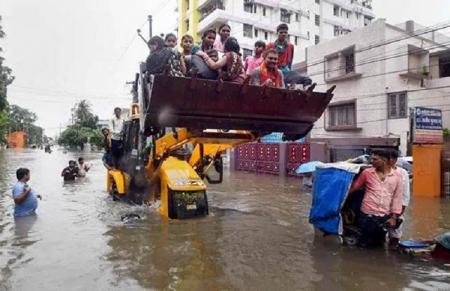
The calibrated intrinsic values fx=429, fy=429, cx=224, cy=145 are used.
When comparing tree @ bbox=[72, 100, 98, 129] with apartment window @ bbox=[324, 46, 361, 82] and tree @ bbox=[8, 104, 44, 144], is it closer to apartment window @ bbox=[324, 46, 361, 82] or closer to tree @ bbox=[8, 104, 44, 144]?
tree @ bbox=[8, 104, 44, 144]

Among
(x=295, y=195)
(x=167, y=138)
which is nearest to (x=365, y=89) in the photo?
(x=295, y=195)

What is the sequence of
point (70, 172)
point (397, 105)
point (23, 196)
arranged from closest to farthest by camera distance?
point (23, 196) < point (70, 172) < point (397, 105)

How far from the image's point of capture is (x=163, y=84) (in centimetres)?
544

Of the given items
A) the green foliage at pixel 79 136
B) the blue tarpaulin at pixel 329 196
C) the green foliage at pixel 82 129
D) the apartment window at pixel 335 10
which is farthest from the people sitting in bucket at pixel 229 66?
the green foliage at pixel 79 136

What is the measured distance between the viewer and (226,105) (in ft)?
19.1

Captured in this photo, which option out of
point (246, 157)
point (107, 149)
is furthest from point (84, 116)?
point (107, 149)

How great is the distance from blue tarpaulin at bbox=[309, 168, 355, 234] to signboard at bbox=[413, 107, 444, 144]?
8.26m

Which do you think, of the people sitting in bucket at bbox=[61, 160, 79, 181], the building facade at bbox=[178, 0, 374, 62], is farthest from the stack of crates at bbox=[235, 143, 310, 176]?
the building facade at bbox=[178, 0, 374, 62]

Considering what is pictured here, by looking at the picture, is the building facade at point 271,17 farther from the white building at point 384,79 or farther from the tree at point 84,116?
the tree at point 84,116

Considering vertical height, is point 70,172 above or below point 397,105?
below

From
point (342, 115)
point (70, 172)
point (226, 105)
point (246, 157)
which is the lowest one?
point (70, 172)

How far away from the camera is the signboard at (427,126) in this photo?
45.3ft

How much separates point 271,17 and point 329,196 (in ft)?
147

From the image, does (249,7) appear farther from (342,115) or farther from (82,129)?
(82,129)
